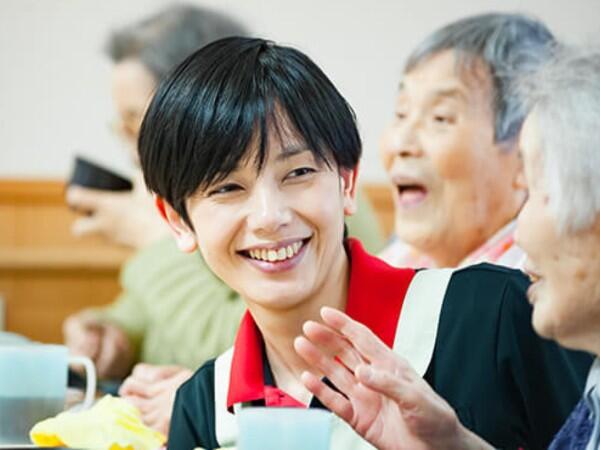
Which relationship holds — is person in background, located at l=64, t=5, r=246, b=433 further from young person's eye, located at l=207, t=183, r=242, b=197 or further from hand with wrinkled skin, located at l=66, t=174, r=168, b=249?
young person's eye, located at l=207, t=183, r=242, b=197

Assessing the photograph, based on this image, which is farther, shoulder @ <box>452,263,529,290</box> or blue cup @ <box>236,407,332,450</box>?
shoulder @ <box>452,263,529,290</box>

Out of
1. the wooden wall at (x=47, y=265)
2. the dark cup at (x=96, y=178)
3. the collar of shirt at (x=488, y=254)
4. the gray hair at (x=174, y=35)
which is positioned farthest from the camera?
the wooden wall at (x=47, y=265)

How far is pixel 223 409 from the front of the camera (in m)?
1.36

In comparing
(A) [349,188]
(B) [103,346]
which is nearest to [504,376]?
(A) [349,188]

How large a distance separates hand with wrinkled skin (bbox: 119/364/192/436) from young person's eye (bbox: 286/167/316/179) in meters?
0.54

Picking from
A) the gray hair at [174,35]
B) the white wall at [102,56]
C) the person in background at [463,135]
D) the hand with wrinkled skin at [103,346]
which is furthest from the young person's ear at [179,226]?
the white wall at [102,56]

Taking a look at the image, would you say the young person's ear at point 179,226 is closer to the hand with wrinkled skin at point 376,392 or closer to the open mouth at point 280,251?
the open mouth at point 280,251

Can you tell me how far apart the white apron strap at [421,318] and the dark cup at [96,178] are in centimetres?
140

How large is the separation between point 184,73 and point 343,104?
17 cm

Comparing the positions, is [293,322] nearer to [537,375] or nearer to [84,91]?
[537,375]

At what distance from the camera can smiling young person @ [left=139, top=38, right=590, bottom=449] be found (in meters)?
1.25

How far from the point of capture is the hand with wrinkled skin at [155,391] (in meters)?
1.70

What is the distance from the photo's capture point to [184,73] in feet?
4.25

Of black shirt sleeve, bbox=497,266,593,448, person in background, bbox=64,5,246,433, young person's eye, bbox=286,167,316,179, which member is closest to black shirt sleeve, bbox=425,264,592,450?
black shirt sleeve, bbox=497,266,593,448
